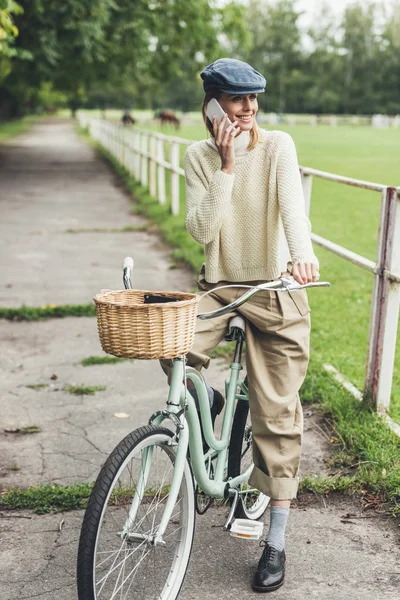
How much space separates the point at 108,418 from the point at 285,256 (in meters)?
2.03

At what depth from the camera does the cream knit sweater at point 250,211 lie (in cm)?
281

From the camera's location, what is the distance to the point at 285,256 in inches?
122

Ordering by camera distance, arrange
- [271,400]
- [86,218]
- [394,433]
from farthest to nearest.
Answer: [86,218] < [394,433] < [271,400]

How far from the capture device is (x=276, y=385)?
306 cm

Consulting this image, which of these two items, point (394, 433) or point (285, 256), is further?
point (394, 433)

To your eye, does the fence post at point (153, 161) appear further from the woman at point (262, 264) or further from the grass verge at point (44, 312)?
the woman at point (262, 264)

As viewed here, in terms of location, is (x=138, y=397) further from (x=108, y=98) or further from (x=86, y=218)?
(x=108, y=98)

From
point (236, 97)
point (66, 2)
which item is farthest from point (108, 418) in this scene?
point (66, 2)

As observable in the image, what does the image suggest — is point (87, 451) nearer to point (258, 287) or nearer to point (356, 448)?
point (356, 448)

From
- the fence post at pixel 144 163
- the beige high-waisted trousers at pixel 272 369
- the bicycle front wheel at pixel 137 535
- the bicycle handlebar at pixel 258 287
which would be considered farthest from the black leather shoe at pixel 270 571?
the fence post at pixel 144 163

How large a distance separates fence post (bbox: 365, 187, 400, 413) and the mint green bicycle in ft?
3.88

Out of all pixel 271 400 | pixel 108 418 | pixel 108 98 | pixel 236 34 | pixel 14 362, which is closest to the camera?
pixel 271 400

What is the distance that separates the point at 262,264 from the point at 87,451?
5.67 feet

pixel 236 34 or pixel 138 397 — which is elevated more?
pixel 236 34
